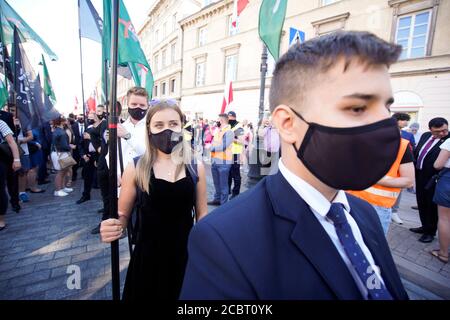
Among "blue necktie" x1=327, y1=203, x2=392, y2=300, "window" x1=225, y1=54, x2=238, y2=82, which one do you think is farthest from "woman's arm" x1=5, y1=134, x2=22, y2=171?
"window" x1=225, y1=54, x2=238, y2=82

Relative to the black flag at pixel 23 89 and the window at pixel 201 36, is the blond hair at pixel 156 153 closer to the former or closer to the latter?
the black flag at pixel 23 89

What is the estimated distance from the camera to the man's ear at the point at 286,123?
100 cm

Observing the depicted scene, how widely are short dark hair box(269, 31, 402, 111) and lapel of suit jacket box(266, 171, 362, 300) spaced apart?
427 millimetres

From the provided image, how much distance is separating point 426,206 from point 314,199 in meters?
4.50

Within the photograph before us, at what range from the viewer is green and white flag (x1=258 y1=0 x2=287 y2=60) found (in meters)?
4.23

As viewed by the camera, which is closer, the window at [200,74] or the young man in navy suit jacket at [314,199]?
the young man in navy suit jacket at [314,199]

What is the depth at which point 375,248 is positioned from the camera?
1.05 m

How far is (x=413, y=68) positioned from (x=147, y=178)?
14395mm

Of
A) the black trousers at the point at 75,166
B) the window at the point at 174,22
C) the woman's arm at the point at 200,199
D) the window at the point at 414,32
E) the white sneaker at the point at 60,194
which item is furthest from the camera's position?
the window at the point at 174,22

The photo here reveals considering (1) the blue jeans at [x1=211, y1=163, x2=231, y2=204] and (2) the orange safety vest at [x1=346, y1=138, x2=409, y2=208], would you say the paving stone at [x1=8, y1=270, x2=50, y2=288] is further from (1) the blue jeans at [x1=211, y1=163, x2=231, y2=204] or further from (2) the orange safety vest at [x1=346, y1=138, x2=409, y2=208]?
(2) the orange safety vest at [x1=346, y1=138, x2=409, y2=208]

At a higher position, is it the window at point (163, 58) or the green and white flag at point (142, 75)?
the window at point (163, 58)

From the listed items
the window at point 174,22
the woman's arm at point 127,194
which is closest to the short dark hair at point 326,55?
the woman's arm at point 127,194

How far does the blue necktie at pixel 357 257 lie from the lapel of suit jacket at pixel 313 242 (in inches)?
2.7
